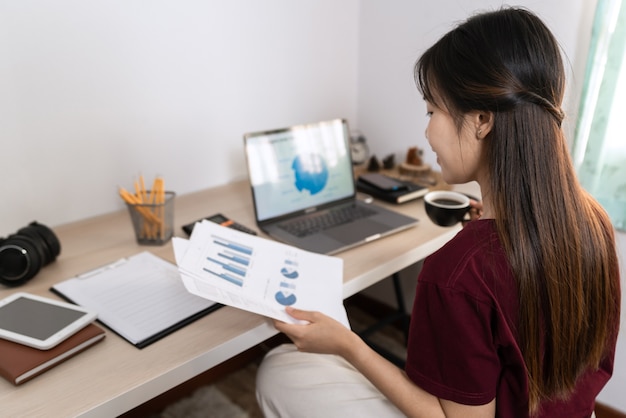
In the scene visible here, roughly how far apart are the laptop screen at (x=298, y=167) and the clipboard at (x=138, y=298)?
0.34 meters

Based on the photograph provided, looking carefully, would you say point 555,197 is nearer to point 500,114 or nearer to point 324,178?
point 500,114

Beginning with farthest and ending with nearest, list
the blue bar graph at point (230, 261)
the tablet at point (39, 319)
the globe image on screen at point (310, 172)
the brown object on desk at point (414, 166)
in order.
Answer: the brown object on desk at point (414, 166) < the globe image on screen at point (310, 172) < the blue bar graph at point (230, 261) < the tablet at point (39, 319)

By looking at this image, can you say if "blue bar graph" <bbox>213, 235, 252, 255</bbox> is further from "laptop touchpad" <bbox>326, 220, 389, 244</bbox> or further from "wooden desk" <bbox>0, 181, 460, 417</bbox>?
"laptop touchpad" <bbox>326, 220, 389, 244</bbox>

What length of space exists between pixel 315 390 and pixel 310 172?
63cm

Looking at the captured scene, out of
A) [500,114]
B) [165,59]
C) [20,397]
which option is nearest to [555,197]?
[500,114]

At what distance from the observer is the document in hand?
33.4 inches

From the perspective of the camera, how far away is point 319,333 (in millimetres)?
833

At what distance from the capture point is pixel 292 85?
1.72 metres

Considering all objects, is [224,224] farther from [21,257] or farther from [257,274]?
[21,257]

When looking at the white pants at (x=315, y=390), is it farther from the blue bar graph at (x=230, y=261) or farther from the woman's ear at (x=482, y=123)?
the woman's ear at (x=482, y=123)

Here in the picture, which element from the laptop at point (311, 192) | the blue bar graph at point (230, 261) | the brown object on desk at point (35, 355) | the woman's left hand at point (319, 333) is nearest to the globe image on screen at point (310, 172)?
the laptop at point (311, 192)

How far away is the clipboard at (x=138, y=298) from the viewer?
34.5 inches

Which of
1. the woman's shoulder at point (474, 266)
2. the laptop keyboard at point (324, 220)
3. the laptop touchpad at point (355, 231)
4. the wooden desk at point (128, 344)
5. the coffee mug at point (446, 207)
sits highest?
the woman's shoulder at point (474, 266)

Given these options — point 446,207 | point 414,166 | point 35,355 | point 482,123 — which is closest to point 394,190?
point 414,166
